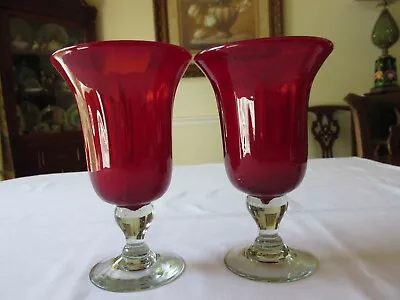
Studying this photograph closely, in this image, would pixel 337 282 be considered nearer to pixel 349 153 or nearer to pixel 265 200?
pixel 265 200

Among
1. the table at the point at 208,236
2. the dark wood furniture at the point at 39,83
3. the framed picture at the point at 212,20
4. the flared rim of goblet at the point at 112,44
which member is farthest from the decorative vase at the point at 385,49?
the flared rim of goblet at the point at 112,44

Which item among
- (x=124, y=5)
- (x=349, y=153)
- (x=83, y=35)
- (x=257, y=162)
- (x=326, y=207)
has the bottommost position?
(x=349, y=153)

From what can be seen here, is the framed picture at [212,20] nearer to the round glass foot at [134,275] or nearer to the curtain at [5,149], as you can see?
the curtain at [5,149]

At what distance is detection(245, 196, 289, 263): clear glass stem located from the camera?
1.33 feet

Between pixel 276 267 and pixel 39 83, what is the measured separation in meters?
1.84

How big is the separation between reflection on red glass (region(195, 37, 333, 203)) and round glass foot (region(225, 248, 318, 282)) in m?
0.07

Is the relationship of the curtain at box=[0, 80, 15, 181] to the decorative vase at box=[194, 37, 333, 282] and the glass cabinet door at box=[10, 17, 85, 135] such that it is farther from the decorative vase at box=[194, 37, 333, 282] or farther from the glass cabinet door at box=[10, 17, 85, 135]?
the decorative vase at box=[194, 37, 333, 282]

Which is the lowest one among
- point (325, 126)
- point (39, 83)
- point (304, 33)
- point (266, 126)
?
point (325, 126)

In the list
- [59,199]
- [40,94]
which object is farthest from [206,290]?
[40,94]

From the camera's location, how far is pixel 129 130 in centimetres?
37

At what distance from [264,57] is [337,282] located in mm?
208

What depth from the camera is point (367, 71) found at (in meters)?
2.16

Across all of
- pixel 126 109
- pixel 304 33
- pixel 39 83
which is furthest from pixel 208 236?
pixel 304 33

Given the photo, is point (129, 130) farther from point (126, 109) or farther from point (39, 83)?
point (39, 83)
